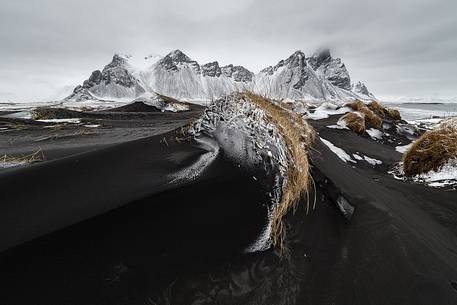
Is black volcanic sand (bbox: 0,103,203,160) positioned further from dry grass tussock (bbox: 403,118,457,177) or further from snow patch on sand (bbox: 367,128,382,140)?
snow patch on sand (bbox: 367,128,382,140)

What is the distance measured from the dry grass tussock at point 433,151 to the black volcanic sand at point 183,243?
3.50 meters

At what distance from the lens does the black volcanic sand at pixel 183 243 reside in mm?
1938

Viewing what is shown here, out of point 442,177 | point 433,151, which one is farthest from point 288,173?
point 433,151

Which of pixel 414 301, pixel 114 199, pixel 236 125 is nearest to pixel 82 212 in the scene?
pixel 114 199

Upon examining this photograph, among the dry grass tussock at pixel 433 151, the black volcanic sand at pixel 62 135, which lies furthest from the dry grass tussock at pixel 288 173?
the dry grass tussock at pixel 433 151

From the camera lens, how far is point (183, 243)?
239cm

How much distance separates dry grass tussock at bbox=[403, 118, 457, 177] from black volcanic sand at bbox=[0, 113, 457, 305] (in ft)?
11.5

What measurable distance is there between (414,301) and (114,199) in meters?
2.46

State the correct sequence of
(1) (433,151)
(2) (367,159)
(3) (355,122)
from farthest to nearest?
1. (3) (355,122)
2. (2) (367,159)
3. (1) (433,151)

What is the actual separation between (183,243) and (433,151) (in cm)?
634

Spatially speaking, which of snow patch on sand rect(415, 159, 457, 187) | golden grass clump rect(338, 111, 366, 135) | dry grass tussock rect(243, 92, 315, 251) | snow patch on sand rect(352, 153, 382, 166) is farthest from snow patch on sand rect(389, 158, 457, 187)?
golden grass clump rect(338, 111, 366, 135)

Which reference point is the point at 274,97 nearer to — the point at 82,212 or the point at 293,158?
the point at 293,158

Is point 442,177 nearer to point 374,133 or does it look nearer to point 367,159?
point 367,159

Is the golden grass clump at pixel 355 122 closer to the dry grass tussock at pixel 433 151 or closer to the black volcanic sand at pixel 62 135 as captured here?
the dry grass tussock at pixel 433 151
